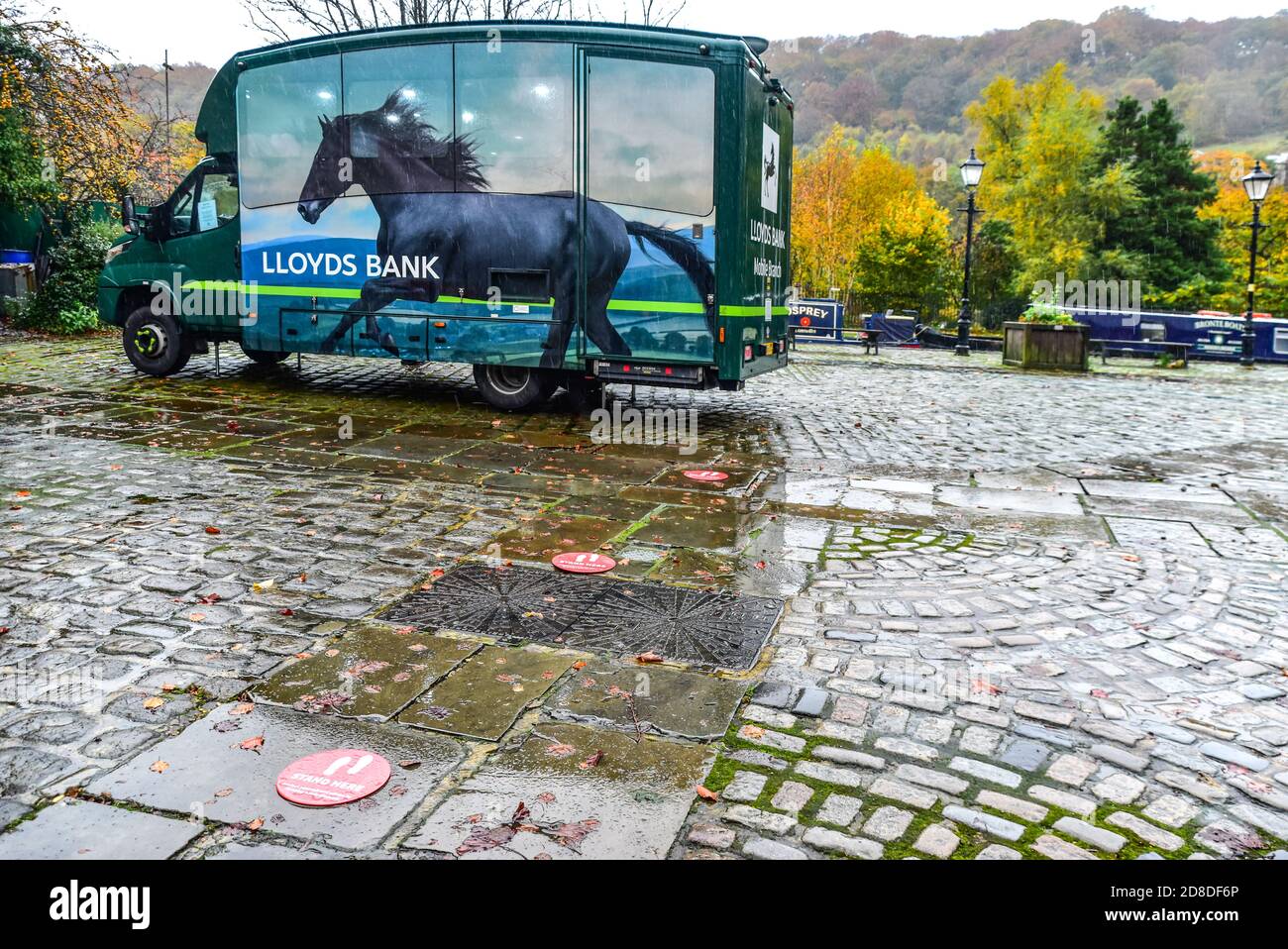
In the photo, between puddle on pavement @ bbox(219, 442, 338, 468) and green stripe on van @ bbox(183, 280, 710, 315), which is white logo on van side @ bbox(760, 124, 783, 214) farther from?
puddle on pavement @ bbox(219, 442, 338, 468)

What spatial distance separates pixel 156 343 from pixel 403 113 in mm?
5216

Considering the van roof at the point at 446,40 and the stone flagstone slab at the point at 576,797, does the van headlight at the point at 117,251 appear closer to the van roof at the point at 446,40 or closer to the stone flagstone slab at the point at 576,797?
the van roof at the point at 446,40

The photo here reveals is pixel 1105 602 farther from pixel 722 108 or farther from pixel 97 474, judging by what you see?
pixel 97 474

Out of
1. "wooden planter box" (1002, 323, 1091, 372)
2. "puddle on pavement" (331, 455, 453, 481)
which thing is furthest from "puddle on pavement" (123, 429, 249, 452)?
"wooden planter box" (1002, 323, 1091, 372)

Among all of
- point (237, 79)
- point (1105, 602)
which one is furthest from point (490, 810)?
point (237, 79)

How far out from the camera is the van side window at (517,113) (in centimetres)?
1034

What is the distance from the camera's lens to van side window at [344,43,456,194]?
10.8m

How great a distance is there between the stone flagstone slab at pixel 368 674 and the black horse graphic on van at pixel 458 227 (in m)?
6.34

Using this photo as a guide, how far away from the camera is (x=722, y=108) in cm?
982

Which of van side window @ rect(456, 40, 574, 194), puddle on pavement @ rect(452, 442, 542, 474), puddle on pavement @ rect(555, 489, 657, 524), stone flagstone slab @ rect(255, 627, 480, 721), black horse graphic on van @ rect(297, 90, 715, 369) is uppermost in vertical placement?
van side window @ rect(456, 40, 574, 194)

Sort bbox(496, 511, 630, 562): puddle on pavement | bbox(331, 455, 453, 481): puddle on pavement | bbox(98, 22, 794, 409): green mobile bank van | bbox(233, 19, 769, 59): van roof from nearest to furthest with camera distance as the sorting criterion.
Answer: bbox(496, 511, 630, 562): puddle on pavement → bbox(331, 455, 453, 481): puddle on pavement → bbox(233, 19, 769, 59): van roof → bbox(98, 22, 794, 409): green mobile bank van

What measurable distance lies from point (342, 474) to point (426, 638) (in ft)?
12.6

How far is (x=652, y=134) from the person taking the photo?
32.8 feet
